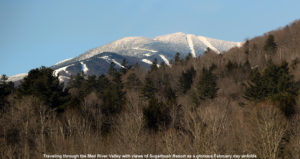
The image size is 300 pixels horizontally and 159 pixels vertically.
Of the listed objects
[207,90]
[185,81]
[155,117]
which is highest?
[185,81]

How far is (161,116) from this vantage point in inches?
1891

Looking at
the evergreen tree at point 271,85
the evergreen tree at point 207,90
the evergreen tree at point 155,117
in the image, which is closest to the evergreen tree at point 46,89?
the evergreen tree at point 155,117

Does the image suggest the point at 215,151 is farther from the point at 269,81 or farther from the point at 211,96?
the point at 211,96

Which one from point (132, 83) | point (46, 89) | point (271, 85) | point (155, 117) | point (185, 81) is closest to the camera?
point (155, 117)

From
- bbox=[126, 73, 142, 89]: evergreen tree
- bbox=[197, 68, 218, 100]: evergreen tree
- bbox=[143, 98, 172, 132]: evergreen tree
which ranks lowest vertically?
bbox=[143, 98, 172, 132]: evergreen tree

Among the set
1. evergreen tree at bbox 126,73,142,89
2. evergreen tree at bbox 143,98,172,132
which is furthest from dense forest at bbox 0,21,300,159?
evergreen tree at bbox 126,73,142,89

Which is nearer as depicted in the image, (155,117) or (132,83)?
(155,117)

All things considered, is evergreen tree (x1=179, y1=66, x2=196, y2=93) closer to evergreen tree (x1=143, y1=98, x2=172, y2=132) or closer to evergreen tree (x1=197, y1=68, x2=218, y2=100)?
evergreen tree (x1=197, y1=68, x2=218, y2=100)

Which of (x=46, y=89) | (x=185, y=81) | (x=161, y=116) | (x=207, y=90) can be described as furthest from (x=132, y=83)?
(x=161, y=116)

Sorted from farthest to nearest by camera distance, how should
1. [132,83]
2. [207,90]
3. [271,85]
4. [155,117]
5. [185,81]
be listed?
1. [185,81]
2. [132,83]
3. [207,90]
4. [271,85]
5. [155,117]

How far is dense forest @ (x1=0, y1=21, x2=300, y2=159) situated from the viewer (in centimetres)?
2834

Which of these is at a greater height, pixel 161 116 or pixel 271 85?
pixel 271 85

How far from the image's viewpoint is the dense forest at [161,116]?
28.3 m

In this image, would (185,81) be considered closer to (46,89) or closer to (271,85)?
(271,85)
